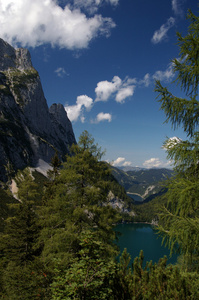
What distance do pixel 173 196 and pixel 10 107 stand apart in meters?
228

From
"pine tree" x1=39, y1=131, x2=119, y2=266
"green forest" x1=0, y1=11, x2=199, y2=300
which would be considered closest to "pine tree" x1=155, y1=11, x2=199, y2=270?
"green forest" x1=0, y1=11, x2=199, y2=300

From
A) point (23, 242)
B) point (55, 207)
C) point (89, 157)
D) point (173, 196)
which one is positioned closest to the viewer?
point (173, 196)

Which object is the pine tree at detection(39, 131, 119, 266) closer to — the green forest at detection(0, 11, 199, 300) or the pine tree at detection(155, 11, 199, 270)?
the green forest at detection(0, 11, 199, 300)

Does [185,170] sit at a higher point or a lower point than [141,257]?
higher

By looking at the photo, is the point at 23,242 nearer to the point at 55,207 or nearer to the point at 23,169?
the point at 55,207

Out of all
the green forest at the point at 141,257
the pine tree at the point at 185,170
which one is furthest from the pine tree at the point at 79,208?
the pine tree at the point at 185,170

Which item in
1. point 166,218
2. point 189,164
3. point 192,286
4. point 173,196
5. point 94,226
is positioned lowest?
point 192,286

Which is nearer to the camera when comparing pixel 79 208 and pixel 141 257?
pixel 141 257

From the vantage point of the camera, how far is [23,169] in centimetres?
17462

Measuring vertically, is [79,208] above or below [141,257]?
above

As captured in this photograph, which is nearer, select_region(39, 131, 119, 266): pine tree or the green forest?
the green forest

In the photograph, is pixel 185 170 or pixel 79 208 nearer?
pixel 185 170

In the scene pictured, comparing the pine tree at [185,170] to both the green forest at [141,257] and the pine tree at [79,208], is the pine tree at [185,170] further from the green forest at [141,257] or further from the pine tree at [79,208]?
the pine tree at [79,208]

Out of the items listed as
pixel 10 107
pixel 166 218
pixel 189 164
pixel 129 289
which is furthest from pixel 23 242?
pixel 10 107
